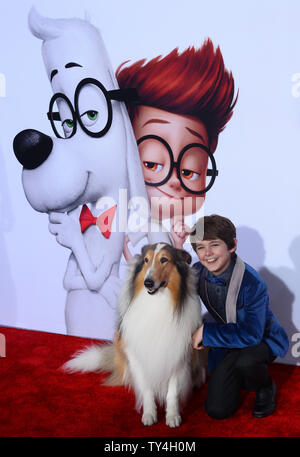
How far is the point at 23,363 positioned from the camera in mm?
2465

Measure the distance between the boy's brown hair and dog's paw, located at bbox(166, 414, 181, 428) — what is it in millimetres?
695

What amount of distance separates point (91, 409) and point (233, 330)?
69cm

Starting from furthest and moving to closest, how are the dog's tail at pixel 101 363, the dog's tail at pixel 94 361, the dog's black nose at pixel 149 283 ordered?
1. the dog's tail at pixel 94 361
2. the dog's tail at pixel 101 363
3. the dog's black nose at pixel 149 283

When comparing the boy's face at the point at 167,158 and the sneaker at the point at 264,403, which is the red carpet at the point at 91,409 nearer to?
the sneaker at the point at 264,403

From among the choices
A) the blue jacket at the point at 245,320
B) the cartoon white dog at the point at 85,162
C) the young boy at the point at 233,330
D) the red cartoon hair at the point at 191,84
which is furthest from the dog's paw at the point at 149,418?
the red cartoon hair at the point at 191,84

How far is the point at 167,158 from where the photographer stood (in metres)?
2.47

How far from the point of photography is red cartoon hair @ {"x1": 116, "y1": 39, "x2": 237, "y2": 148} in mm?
2338

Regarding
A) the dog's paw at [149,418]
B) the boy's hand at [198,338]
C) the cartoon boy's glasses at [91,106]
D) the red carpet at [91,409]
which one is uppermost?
the cartoon boy's glasses at [91,106]

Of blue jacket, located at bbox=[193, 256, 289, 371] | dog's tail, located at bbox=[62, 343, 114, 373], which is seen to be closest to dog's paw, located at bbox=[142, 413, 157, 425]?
blue jacket, located at bbox=[193, 256, 289, 371]

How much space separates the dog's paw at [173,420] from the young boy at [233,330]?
139 mm

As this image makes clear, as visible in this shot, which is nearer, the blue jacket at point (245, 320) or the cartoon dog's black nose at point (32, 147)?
the blue jacket at point (245, 320)

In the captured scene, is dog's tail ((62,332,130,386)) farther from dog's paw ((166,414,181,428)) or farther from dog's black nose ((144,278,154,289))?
dog's black nose ((144,278,154,289))

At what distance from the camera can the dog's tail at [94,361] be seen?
2293mm

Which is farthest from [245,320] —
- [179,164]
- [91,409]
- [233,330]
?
[179,164]
